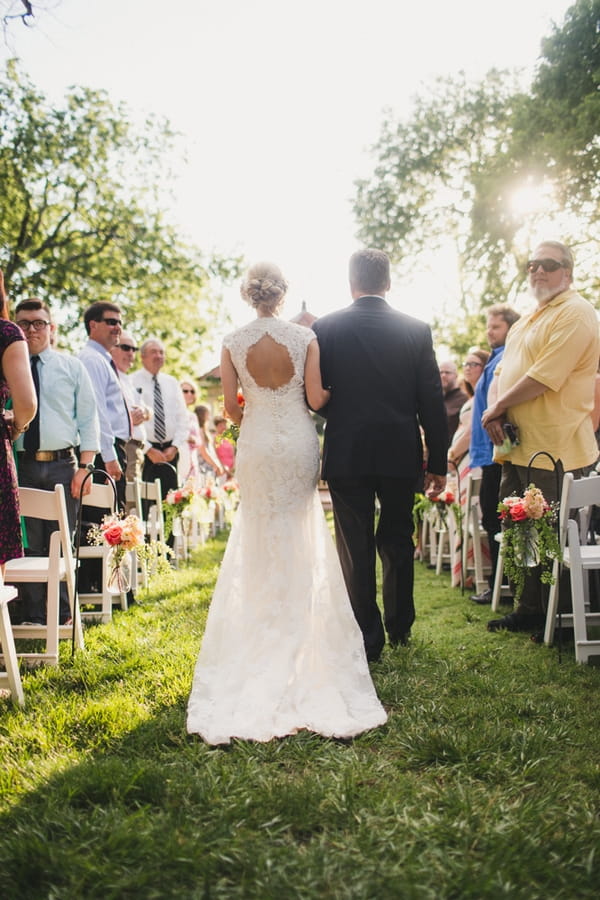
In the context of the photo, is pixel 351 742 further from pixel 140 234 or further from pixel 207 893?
pixel 140 234

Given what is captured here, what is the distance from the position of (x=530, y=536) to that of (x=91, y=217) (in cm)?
2167

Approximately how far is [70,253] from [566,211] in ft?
46.3

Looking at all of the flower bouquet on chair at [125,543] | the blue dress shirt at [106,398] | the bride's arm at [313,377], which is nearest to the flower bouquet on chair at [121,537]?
the flower bouquet on chair at [125,543]

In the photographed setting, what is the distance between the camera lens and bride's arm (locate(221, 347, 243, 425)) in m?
4.69

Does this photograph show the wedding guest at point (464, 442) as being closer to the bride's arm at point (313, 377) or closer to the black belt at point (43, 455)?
the bride's arm at point (313, 377)

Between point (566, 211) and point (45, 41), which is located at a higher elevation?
point (566, 211)

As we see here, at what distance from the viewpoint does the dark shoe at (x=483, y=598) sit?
7.31 m

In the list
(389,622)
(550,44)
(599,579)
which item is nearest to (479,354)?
(599,579)

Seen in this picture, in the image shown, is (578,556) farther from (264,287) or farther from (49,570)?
(49,570)

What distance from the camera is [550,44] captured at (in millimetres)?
14500

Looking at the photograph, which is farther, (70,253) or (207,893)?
(70,253)

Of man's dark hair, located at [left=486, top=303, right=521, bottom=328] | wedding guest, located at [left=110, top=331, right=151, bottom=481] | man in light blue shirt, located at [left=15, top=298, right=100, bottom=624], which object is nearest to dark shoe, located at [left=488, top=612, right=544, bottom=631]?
man's dark hair, located at [left=486, top=303, right=521, bottom=328]

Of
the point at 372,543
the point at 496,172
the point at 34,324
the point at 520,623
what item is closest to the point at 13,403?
the point at 34,324

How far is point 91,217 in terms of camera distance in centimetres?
2364
